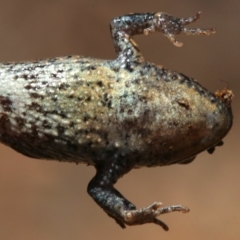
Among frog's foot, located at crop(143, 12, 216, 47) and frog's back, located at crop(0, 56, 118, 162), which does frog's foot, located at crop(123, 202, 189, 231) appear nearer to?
frog's back, located at crop(0, 56, 118, 162)

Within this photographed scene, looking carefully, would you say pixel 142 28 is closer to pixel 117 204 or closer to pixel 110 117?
pixel 110 117

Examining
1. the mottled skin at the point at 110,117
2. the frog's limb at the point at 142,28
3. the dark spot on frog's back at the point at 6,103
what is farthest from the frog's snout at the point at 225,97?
the dark spot on frog's back at the point at 6,103

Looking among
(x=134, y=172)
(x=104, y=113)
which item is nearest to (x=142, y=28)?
(x=104, y=113)

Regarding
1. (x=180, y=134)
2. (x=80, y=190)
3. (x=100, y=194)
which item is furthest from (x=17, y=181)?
(x=180, y=134)

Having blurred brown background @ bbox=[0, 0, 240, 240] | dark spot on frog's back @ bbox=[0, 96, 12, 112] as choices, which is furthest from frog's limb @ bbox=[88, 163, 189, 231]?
blurred brown background @ bbox=[0, 0, 240, 240]

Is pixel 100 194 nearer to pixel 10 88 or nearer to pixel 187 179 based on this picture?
pixel 10 88

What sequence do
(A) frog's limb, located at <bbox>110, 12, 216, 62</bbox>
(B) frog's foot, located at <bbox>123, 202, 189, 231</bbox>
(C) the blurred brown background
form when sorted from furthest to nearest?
(C) the blurred brown background → (A) frog's limb, located at <bbox>110, 12, 216, 62</bbox> → (B) frog's foot, located at <bbox>123, 202, 189, 231</bbox>

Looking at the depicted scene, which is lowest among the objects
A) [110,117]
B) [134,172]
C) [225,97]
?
[110,117]
